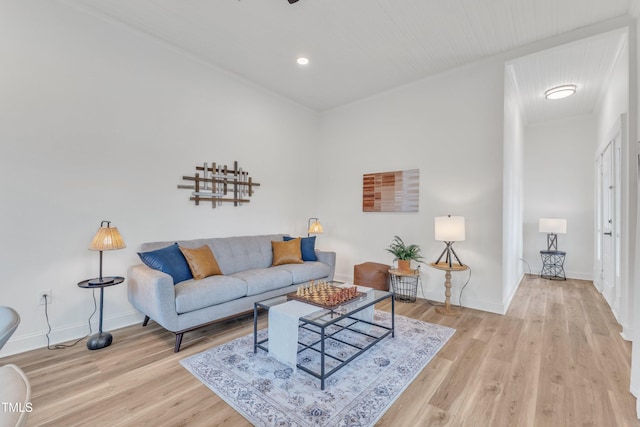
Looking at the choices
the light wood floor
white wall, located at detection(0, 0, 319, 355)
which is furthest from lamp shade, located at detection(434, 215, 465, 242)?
white wall, located at detection(0, 0, 319, 355)

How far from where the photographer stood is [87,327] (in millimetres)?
2877

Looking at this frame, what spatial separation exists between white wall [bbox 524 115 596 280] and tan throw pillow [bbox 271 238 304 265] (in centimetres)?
492

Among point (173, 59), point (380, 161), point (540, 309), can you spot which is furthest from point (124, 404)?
point (540, 309)

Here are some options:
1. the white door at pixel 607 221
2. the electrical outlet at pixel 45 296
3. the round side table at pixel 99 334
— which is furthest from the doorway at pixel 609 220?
the electrical outlet at pixel 45 296

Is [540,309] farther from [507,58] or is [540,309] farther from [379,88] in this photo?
[379,88]

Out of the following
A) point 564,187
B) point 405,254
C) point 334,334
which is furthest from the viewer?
point 564,187

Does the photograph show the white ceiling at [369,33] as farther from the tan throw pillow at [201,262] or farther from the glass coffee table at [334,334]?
the glass coffee table at [334,334]

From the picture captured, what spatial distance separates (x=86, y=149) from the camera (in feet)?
9.40

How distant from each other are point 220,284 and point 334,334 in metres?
1.21

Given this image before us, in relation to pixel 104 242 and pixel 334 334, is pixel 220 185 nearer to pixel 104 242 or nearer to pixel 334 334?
pixel 104 242

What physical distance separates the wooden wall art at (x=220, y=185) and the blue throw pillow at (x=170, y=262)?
88 cm

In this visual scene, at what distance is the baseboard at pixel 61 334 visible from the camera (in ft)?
8.21

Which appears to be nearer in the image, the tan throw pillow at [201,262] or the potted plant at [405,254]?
the tan throw pillow at [201,262]

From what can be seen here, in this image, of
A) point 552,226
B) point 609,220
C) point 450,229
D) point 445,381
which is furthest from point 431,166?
point 552,226
